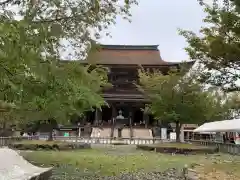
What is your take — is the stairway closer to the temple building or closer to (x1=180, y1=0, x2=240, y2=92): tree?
the temple building

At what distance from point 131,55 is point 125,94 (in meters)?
6.96

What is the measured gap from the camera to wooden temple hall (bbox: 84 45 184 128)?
43250mm

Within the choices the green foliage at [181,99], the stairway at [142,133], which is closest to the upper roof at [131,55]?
the stairway at [142,133]

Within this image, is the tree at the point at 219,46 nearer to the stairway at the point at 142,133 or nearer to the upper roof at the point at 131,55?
the stairway at the point at 142,133

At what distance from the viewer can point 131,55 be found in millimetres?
49281

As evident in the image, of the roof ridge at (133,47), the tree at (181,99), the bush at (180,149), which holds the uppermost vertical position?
the roof ridge at (133,47)

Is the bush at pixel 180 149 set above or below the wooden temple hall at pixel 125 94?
below

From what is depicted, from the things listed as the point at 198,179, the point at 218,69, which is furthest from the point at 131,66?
the point at 198,179

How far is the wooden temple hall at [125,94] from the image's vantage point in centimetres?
4325

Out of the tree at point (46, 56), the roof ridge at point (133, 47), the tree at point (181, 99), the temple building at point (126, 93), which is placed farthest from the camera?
the roof ridge at point (133, 47)

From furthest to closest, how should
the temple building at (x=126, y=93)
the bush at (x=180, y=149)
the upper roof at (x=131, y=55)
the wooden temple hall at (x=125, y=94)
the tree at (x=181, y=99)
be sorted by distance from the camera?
the upper roof at (x=131, y=55), the wooden temple hall at (x=125, y=94), the temple building at (x=126, y=93), the tree at (x=181, y=99), the bush at (x=180, y=149)

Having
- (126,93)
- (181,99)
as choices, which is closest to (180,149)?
(181,99)

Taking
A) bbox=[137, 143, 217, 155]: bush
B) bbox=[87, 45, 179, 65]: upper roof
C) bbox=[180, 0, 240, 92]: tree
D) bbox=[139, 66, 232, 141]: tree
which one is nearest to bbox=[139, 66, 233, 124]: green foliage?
bbox=[139, 66, 232, 141]: tree

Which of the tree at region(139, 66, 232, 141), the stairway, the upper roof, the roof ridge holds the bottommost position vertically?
the stairway
